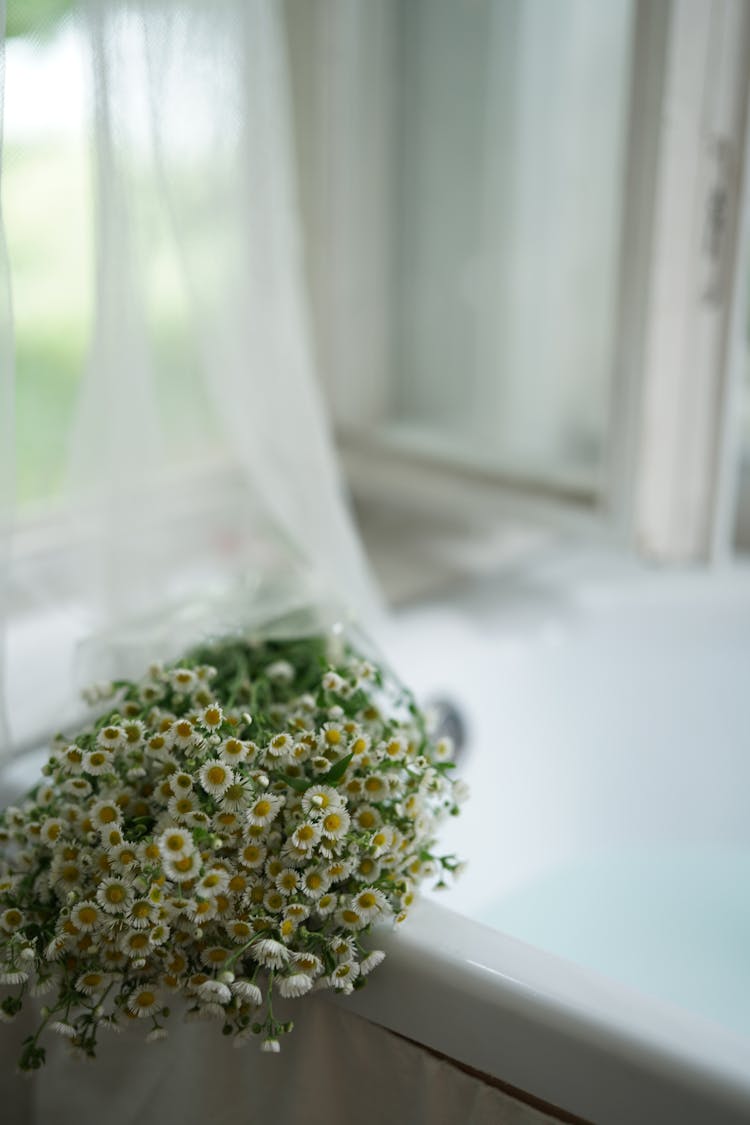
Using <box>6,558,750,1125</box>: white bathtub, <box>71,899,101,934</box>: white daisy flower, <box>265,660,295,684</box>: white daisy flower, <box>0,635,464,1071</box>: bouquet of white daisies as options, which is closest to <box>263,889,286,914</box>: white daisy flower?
<box>0,635,464,1071</box>: bouquet of white daisies

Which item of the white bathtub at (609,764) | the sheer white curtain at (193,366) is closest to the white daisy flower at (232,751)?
the sheer white curtain at (193,366)

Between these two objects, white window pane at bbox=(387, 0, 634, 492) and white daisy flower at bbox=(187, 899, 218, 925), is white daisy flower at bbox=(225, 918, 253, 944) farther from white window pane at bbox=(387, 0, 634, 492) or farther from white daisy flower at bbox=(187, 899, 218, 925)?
white window pane at bbox=(387, 0, 634, 492)

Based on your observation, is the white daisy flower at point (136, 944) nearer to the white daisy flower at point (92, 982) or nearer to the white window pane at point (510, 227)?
the white daisy flower at point (92, 982)

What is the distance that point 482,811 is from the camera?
131cm

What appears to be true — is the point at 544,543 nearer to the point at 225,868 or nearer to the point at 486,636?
the point at 486,636

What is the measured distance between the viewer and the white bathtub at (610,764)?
1.23 meters

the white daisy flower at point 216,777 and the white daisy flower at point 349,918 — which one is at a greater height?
the white daisy flower at point 216,777

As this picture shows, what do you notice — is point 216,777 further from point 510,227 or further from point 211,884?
point 510,227

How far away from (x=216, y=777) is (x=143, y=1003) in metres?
0.15

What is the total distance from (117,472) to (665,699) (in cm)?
70

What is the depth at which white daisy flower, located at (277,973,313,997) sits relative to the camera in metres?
0.72

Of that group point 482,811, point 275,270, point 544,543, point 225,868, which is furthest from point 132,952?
point 544,543

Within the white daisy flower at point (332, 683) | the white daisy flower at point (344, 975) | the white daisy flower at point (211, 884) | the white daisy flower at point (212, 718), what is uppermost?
the white daisy flower at point (212, 718)

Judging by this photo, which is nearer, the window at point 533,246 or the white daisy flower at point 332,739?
the white daisy flower at point 332,739
